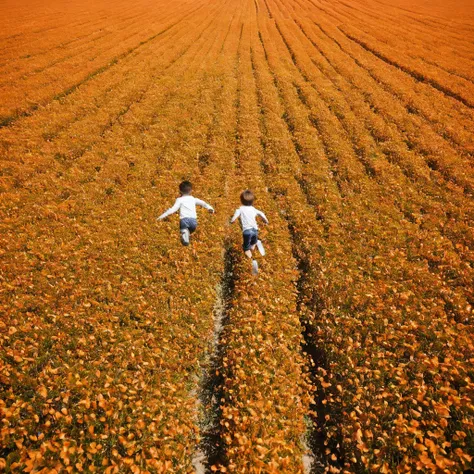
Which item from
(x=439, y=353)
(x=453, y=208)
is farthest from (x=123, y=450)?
(x=453, y=208)

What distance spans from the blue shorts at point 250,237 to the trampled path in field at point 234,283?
4.21 feet

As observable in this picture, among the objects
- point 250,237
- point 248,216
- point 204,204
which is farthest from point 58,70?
point 250,237

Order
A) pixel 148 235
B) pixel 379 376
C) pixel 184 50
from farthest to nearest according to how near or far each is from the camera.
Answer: pixel 184 50 → pixel 148 235 → pixel 379 376

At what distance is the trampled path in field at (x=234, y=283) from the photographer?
6.58 m

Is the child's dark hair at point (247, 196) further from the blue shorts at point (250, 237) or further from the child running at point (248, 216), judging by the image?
the blue shorts at point (250, 237)

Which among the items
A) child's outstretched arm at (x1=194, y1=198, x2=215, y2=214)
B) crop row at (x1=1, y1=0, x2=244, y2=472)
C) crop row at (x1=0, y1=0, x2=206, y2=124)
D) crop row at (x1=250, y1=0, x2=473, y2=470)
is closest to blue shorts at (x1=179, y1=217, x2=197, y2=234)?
child's outstretched arm at (x1=194, y1=198, x2=215, y2=214)

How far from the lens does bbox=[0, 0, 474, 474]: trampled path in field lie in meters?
6.58

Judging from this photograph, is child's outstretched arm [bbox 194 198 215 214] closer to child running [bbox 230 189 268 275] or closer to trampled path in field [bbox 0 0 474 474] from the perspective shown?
child running [bbox 230 189 268 275]

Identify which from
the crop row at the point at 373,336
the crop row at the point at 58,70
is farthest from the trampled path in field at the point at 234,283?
the crop row at the point at 58,70

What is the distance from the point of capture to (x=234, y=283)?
10.7 m

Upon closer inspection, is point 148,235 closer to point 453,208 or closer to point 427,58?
point 453,208

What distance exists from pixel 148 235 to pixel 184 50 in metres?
34.3

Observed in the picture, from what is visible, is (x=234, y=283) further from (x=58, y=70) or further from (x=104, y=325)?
(x=58, y=70)

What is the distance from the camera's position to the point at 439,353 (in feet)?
26.6
